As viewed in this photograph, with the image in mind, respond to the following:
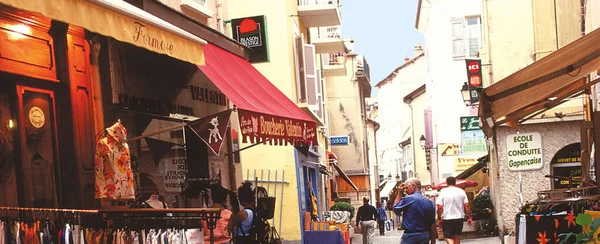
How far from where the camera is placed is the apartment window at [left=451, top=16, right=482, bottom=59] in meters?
36.8

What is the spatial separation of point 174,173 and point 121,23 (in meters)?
4.74

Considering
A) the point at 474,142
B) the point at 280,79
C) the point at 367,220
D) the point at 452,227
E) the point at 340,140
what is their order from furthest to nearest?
the point at 340,140, the point at 474,142, the point at 367,220, the point at 280,79, the point at 452,227

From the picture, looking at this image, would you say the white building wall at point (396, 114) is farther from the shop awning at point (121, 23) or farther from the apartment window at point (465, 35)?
the shop awning at point (121, 23)

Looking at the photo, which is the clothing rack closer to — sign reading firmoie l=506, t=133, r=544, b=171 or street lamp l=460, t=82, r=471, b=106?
sign reading firmoie l=506, t=133, r=544, b=171

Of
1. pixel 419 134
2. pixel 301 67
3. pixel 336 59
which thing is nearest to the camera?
pixel 301 67

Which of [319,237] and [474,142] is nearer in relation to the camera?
[319,237]

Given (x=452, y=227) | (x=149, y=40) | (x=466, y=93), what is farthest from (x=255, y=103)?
(x=466, y=93)

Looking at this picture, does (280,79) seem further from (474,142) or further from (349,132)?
(349,132)

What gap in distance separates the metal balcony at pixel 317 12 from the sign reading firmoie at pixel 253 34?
10.4m

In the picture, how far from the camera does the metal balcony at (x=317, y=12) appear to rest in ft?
90.2

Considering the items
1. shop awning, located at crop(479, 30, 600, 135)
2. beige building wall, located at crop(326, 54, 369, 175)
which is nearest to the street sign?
beige building wall, located at crop(326, 54, 369, 175)

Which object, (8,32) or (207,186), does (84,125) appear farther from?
(207,186)

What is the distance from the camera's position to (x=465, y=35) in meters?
37.1

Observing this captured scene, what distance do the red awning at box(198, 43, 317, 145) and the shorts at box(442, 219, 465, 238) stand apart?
16.4ft
